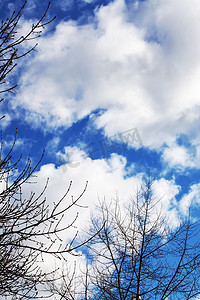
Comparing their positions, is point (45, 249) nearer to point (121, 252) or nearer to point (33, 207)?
point (33, 207)

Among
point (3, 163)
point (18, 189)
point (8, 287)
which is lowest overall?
point (8, 287)

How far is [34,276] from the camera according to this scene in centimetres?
333

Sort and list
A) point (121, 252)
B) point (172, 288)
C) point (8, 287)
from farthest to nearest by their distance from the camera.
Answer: point (121, 252) < point (172, 288) < point (8, 287)

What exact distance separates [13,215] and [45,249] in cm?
63

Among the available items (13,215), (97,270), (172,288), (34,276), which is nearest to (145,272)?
(172,288)

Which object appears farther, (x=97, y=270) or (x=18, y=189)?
(x=97, y=270)

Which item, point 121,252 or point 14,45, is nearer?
point 14,45

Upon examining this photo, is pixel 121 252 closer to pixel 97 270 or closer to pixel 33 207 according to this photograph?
pixel 97 270

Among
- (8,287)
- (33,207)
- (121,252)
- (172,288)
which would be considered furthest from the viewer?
(121,252)

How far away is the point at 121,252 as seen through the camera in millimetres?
7059

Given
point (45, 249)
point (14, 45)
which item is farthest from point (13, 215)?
point (14, 45)

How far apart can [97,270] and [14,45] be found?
251 inches

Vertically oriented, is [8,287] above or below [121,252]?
below

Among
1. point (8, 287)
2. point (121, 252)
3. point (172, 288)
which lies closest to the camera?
point (8, 287)
